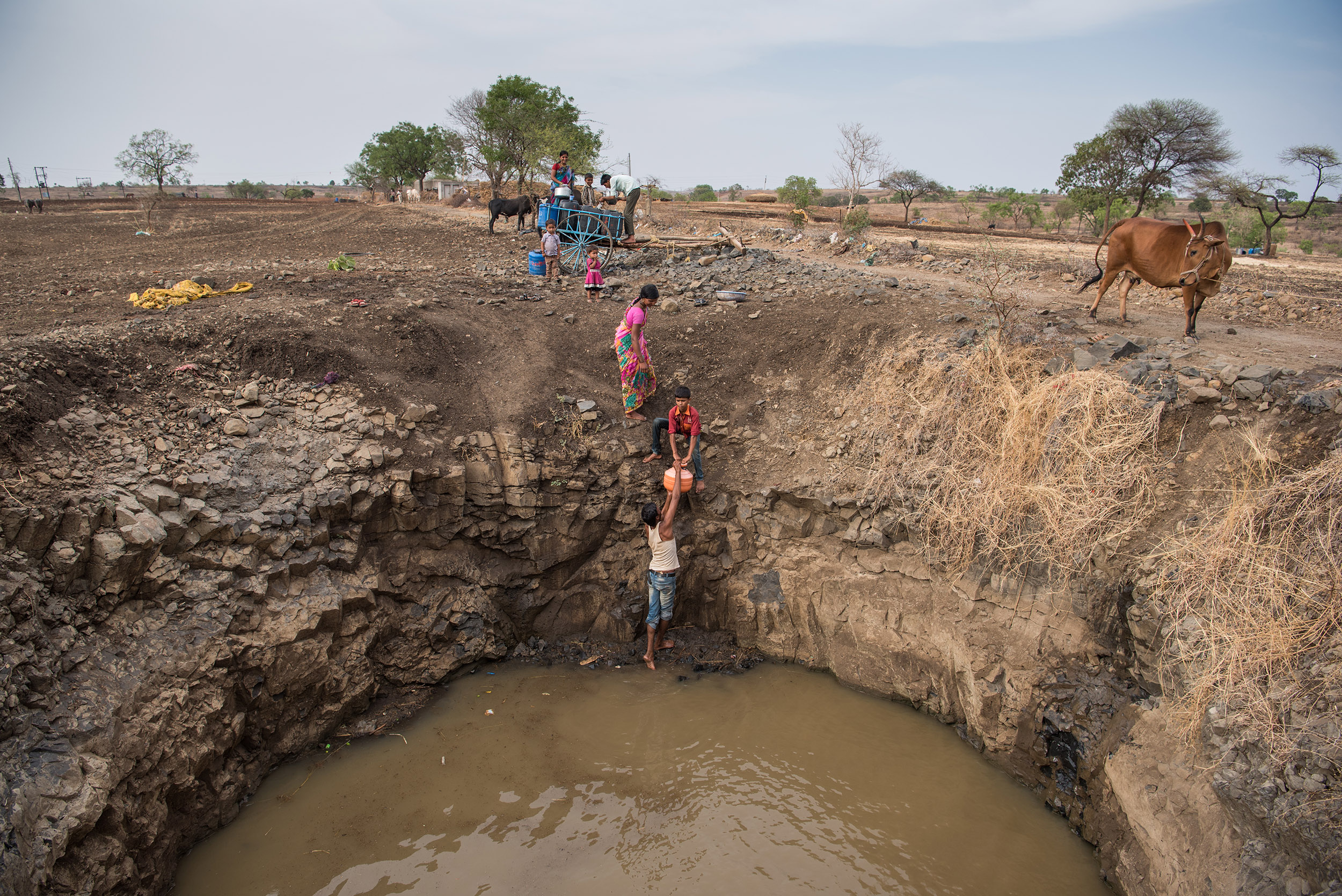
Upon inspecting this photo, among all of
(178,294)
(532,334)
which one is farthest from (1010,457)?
(178,294)

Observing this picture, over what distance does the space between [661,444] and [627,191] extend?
5244 mm

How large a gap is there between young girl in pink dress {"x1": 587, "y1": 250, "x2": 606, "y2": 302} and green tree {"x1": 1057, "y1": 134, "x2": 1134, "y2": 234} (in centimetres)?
899

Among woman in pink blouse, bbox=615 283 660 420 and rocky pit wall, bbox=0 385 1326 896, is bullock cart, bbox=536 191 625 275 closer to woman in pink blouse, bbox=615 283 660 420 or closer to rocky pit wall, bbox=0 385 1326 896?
woman in pink blouse, bbox=615 283 660 420

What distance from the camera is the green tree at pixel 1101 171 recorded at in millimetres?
11070

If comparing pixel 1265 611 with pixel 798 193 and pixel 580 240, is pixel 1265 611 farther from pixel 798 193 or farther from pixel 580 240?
pixel 798 193

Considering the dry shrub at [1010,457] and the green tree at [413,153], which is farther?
the green tree at [413,153]

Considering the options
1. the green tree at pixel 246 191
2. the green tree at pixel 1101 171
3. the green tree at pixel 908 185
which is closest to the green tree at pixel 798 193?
the green tree at pixel 908 185

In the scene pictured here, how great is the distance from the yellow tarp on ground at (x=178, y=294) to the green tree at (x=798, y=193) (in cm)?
1660

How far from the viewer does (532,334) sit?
7281mm

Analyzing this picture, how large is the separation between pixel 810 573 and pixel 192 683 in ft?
15.2

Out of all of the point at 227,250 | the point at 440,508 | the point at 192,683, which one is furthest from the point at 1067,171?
the point at 227,250

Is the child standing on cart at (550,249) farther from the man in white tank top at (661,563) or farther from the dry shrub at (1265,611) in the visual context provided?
the dry shrub at (1265,611)

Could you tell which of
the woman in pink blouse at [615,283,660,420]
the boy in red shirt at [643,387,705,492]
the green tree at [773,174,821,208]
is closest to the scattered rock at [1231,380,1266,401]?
the boy in red shirt at [643,387,705,492]

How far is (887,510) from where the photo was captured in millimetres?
5441
